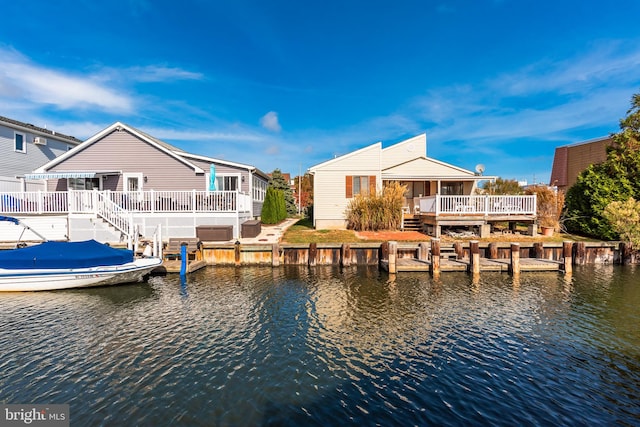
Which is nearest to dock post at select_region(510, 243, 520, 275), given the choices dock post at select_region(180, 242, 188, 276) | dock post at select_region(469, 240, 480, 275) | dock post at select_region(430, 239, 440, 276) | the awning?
dock post at select_region(469, 240, 480, 275)

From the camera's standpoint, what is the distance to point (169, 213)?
16.9 m

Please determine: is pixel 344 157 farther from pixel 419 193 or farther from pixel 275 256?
pixel 275 256

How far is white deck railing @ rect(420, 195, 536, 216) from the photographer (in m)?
18.8

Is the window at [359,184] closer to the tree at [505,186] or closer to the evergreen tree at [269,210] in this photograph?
the evergreen tree at [269,210]

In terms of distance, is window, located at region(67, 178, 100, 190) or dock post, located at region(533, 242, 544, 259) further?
window, located at region(67, 178, 100, 190)

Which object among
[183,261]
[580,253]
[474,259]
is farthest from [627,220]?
[183,261]

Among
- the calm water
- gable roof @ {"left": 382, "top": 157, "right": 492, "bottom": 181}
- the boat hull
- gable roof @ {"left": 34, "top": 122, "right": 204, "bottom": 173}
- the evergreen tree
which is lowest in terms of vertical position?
the calm water

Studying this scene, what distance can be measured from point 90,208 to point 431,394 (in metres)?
17.8

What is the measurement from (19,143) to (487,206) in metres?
31.5

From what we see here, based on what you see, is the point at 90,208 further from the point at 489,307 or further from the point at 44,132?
the point at 489,307

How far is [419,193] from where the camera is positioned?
24781 mm

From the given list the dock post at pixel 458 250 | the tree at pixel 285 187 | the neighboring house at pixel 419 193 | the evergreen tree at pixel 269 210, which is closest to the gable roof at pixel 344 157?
the neighboring house at pixel 419 193

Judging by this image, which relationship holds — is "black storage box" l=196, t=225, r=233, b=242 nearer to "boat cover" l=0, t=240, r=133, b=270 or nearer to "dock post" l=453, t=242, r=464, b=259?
"boat cover" l=0, t=240, r=133, b=270

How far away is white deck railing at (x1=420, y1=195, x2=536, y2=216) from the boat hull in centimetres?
1596
